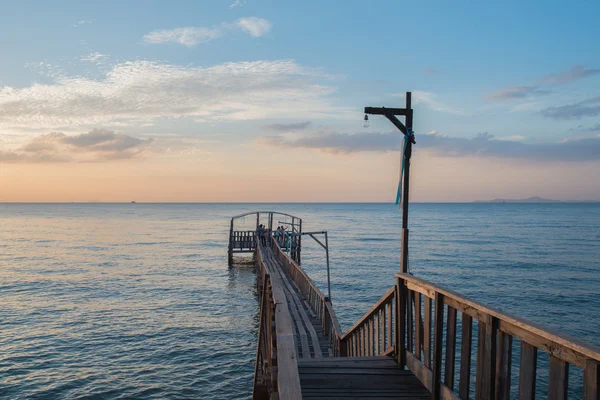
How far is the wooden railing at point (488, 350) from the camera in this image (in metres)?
2.97

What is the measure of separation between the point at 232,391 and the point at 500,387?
461 inches

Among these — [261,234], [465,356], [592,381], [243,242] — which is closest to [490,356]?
[465,356]

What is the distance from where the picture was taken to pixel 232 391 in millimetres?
14102

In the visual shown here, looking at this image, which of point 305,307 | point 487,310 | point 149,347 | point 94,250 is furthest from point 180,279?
point 487,310

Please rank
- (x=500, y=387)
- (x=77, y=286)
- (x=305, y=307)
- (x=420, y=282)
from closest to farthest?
(x=500, y=387), (x=420, y=282), (x=305, y=307), (x=77, y=286)

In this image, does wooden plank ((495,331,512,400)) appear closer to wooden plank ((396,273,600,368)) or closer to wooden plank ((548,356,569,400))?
wooden plank ((396,273,600,368))

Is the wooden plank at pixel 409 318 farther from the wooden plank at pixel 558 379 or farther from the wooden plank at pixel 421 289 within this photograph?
the wooden plank at pixel 558 379

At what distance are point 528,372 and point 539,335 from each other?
0.34 metres

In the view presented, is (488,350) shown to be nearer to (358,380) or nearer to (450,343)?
(450,343)

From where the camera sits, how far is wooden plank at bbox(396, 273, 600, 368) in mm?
2828

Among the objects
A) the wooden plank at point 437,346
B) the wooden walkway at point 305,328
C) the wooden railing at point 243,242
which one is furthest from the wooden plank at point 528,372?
the wooden railing at point 243,242

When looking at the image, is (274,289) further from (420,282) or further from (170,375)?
(170,375)

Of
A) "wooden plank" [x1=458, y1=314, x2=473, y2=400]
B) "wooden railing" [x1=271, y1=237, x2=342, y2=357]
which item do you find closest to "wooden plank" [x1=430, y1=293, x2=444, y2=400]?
"wooden plank" [x1=458, y1=314, x2=473, y2=400]

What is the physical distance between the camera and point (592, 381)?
9.05 ft
